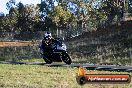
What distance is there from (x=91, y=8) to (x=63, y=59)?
75.7 meters

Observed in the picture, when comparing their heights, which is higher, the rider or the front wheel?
the rider

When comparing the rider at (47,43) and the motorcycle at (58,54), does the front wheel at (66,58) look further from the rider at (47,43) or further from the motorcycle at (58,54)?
the rider at (47,43)

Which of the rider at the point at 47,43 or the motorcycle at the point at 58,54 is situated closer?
the motorcycle at the point at 58,54

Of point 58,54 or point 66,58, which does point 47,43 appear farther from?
point 66,58

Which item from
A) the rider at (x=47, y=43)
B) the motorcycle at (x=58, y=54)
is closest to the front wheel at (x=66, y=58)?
the motorcycle at (x=58, y=54)

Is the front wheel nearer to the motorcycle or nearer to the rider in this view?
the motorcycle

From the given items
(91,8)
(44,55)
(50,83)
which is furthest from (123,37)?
(44,55)

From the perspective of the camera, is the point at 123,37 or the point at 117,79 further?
the point at 123,37

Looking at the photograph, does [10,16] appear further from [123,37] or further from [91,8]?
[123,37]

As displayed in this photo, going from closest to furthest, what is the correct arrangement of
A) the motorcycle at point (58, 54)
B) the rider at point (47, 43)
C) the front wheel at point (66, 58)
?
the motorcycle at point (58, 54), the front wheel at point (66, 58), the rider at point (47, 43)

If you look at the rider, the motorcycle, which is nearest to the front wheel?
the motorcycle

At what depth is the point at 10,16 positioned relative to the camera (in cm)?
10750

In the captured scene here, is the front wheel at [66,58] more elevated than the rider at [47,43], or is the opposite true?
the rider at [47,43]

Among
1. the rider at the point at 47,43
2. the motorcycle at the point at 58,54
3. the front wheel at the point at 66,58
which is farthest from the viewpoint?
the rider at the point at 47,43
